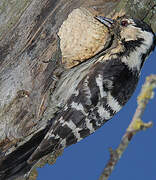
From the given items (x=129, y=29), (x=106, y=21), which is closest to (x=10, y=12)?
(x=106, y=21)

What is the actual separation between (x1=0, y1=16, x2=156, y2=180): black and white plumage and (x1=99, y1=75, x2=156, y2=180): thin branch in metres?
1.19

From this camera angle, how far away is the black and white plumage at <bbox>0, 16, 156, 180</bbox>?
2299 mm

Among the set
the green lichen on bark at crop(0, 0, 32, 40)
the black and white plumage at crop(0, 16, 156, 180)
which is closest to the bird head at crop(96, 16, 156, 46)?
the black and white plumage at crop(0, 16, 156, 180)

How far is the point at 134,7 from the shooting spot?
2.76 metres

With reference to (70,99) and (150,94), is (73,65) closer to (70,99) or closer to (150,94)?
(70,99)

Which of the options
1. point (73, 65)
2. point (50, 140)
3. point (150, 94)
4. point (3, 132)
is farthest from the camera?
point (73, 65)

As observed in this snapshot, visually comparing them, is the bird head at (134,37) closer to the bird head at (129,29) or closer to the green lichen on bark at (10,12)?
the bird head at (129,29)

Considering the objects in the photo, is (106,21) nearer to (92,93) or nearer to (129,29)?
(129,29)

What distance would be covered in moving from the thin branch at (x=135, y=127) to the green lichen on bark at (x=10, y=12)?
1.69 m

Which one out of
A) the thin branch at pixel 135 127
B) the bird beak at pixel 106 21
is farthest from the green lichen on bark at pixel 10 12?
the thin branch at pixel 135 127

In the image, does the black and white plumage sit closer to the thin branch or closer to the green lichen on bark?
the green lichen on bark

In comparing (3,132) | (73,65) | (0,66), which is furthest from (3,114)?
(73,65)

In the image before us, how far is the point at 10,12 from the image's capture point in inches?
103

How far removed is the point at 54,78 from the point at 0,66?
14.3 inches
